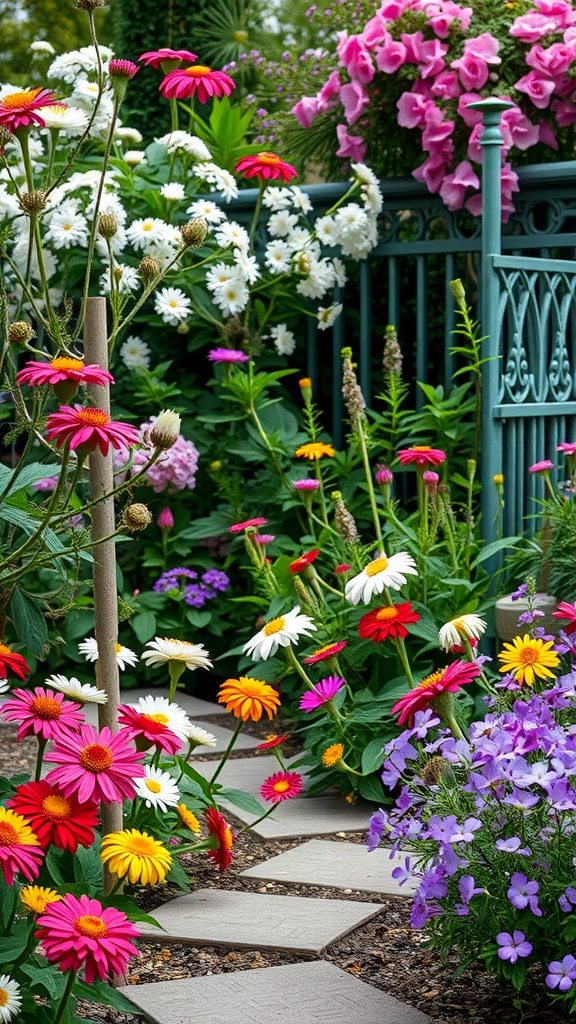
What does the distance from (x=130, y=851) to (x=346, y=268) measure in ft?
11.5

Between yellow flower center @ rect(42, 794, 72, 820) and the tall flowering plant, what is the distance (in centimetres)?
306

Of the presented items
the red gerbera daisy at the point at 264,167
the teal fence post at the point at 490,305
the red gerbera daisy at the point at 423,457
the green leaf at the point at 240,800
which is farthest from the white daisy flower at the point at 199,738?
the red gerbera daisy at the point at 264,167

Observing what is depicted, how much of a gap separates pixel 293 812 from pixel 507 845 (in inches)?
59.7

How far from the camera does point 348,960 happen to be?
7.45ft

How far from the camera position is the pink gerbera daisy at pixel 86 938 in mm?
1483

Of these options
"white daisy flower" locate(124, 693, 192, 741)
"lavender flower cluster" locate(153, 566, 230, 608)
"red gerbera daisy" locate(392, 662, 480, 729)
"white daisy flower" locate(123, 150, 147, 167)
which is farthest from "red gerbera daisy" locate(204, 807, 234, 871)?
"white daisy flower" locate(123, 150, 147, 167)

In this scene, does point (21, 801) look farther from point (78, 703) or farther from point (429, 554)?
point (429, 554)

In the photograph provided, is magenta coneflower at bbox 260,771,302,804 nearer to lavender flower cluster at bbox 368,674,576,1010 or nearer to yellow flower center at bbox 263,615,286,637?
yellow flower center at bbox 263,615,286,637

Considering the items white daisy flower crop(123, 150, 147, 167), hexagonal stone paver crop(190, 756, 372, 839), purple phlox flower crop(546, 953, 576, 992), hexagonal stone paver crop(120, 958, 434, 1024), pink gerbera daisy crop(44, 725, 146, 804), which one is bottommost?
hexagonal stone paver crop(190, 756, 372, 839)

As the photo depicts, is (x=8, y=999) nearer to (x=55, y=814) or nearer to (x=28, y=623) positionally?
(x=55, y=814)

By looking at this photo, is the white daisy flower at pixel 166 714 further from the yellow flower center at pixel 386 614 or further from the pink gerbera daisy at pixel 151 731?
the yellow flower center at pixel 386 614

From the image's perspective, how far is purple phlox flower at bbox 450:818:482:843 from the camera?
1.82 meters

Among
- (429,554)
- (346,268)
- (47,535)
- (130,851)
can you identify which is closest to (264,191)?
(346,268)

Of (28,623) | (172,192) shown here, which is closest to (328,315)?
(172,192)
